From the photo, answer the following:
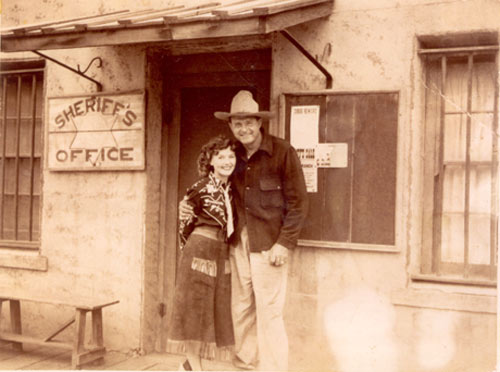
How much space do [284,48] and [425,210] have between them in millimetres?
1789

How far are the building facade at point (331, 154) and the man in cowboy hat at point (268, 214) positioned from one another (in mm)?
271

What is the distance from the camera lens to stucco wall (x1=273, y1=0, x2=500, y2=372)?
481 centimetres

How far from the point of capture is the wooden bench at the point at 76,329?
5.52 m

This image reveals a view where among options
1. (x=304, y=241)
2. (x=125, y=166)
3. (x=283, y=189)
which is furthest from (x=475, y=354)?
(x=125, y=166)

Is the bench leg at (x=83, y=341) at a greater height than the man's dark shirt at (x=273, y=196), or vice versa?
the man's dark shirt at (x=273, y=196)

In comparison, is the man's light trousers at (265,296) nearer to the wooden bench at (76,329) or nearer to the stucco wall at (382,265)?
Result: the stucco wall at (382,265)

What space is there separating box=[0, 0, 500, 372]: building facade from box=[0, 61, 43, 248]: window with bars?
619 millimetres

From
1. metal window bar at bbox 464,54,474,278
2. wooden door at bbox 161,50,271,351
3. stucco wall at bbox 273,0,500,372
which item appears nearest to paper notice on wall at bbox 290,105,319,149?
stucco wall at bbox 273,0,500,372

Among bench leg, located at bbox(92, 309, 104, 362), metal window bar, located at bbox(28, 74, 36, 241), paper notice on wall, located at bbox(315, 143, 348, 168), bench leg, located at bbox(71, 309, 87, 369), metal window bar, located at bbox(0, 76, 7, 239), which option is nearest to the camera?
paper notice on wall, located at bbox(315, 143, 348, 168)

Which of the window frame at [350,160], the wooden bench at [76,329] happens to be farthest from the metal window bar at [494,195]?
the wooden bench at [76,329]

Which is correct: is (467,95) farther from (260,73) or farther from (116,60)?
(116,60)

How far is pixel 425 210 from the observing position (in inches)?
200

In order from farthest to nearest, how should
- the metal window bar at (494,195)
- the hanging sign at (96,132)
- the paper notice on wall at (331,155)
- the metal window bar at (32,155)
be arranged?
the metal window bar at (32,155)
the hanging sign at (96,132)
the paper notice on wall at (331,155)
the metal window bar at (494,195)

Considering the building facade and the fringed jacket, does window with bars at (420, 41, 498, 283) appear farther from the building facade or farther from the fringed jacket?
the fringed jacket
